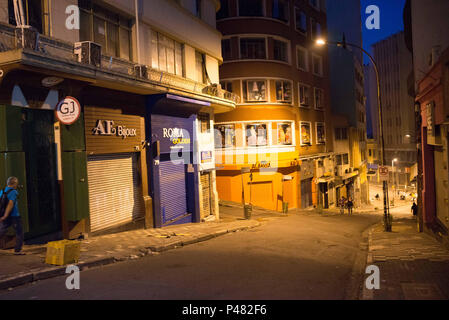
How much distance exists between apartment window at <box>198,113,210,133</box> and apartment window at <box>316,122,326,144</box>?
18.3m

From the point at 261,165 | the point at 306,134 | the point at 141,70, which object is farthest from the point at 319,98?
the point at 141,70

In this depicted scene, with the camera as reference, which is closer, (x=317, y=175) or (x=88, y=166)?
(x=88, y=166)

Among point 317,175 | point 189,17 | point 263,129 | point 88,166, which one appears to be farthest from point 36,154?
point 317,175

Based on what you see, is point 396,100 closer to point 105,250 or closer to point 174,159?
point 174,159

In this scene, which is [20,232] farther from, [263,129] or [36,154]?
[263,129]

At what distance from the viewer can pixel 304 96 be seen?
36.3 metres

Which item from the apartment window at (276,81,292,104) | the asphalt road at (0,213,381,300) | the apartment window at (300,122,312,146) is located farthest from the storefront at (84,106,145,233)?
the apartment window at (300,122,312,146)

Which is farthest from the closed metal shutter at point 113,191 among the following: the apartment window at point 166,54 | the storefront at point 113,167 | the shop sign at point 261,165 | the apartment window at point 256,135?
the apartment window at point 256,135

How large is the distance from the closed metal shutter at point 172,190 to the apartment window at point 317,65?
23.4m

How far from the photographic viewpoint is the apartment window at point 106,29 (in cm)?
1372

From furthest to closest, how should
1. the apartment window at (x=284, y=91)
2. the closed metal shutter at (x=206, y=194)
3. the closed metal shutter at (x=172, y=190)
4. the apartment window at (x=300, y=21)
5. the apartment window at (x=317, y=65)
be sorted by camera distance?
the apartment window at (x=317, y=65) < the apartment window at (x=300, y=21) < the apartment window at (x=284, y=91) < the closed metal shutter at (x=206, y=194) < the closed metal shutter at (x=172, y=190)

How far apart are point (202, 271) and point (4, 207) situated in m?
4.84

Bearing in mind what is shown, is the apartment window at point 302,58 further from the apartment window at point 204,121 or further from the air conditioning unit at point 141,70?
the air conditioning unit at point 141,70
